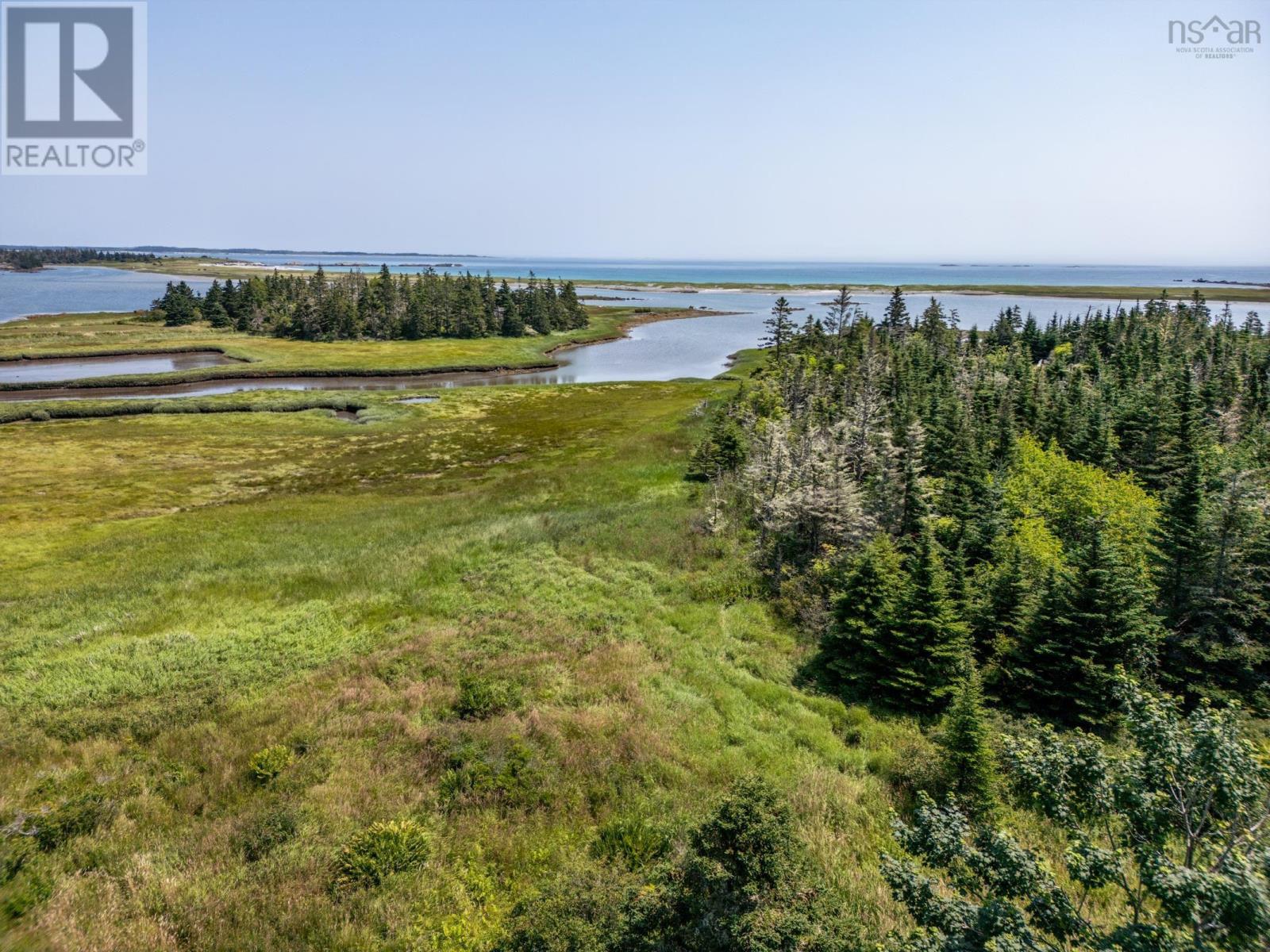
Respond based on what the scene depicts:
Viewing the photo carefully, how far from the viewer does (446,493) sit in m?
46.0

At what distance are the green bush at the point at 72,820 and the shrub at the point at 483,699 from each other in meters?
7.88

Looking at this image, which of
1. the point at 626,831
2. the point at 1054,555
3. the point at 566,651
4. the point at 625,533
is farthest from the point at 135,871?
the point at 1054,555

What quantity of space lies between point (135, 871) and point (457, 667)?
9.77 metres

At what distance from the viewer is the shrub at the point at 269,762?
15227 millimetres

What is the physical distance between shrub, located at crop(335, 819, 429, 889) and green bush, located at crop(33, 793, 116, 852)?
224 inches

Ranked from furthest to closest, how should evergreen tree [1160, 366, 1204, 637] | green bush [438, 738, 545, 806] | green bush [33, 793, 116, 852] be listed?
evergreen tree [1160, 366, 1204, 637]
green bush [438, 738, 545, 806]
green bush [33, 793, 116, 852]

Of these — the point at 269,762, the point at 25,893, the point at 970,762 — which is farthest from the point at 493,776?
the point at 970,762

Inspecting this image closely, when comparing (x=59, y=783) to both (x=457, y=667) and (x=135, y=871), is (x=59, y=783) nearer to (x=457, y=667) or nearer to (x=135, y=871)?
(x=135, y=871)

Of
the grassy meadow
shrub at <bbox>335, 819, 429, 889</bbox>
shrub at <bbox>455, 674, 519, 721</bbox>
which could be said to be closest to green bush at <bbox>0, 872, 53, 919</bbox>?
the grassy meadow

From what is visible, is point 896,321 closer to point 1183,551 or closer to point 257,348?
point 1183,551

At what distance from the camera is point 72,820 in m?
13.3

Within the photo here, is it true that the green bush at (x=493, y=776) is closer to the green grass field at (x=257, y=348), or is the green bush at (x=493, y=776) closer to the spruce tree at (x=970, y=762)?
the spruce tree at (x=970, y=762)

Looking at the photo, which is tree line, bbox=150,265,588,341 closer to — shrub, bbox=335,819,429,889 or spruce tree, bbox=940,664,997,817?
shrub, bbox=335,819,429,889

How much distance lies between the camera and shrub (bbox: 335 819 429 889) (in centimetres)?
1191
